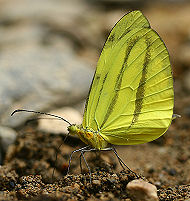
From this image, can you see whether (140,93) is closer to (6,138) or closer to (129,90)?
(129,90)

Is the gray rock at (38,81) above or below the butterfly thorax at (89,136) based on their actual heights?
above

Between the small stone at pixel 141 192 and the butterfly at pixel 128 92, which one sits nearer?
the small stone at pixel 141 192

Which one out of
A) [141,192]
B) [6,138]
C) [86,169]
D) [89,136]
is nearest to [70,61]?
[6,138]

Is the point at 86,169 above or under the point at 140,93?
under

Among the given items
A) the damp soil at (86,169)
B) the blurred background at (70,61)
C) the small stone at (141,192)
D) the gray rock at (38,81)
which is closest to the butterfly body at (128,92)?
the damp soil at (86,169)

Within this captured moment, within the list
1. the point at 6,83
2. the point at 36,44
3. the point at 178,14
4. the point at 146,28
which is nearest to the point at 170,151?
the point at 146,28

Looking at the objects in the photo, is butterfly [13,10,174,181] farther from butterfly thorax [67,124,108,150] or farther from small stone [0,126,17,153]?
small stone [0,126,17,153]

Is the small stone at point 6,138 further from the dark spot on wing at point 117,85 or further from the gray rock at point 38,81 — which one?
the dark spot on wing at point 117,85
